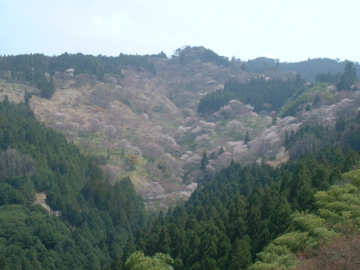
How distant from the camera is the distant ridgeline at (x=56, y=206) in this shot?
37031mm

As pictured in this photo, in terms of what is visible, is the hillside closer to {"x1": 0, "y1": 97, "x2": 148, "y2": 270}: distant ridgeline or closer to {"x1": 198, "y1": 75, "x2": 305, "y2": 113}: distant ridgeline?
{"x1": 198, "y1": 75, "x2": 305, "y2": 113}: distant ridgeline

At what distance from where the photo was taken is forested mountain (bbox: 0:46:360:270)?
23406 millimetres

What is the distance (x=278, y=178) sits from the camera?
3816 centimetres

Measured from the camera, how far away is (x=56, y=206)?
150 feet

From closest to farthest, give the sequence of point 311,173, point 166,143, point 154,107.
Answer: point 311,173 < point 166,143 < point 154,107

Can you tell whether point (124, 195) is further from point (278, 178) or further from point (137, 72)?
point (137, 72)

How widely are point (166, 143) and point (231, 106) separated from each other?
16.9 metres

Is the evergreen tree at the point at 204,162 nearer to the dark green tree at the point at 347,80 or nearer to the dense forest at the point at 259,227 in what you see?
the dark green tree at the point at 347,80

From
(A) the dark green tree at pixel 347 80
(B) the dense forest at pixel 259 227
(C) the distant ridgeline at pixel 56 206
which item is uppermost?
(A) the dark green tree at pixel 347 80

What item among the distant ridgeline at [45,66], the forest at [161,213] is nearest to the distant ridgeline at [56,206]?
the forest at [161,213]

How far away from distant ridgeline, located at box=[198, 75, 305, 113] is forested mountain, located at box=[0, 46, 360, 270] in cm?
27

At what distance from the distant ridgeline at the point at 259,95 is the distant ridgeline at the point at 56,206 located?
129 ft

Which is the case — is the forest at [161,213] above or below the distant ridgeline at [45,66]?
below

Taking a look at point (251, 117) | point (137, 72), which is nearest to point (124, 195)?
point (251, 117)
